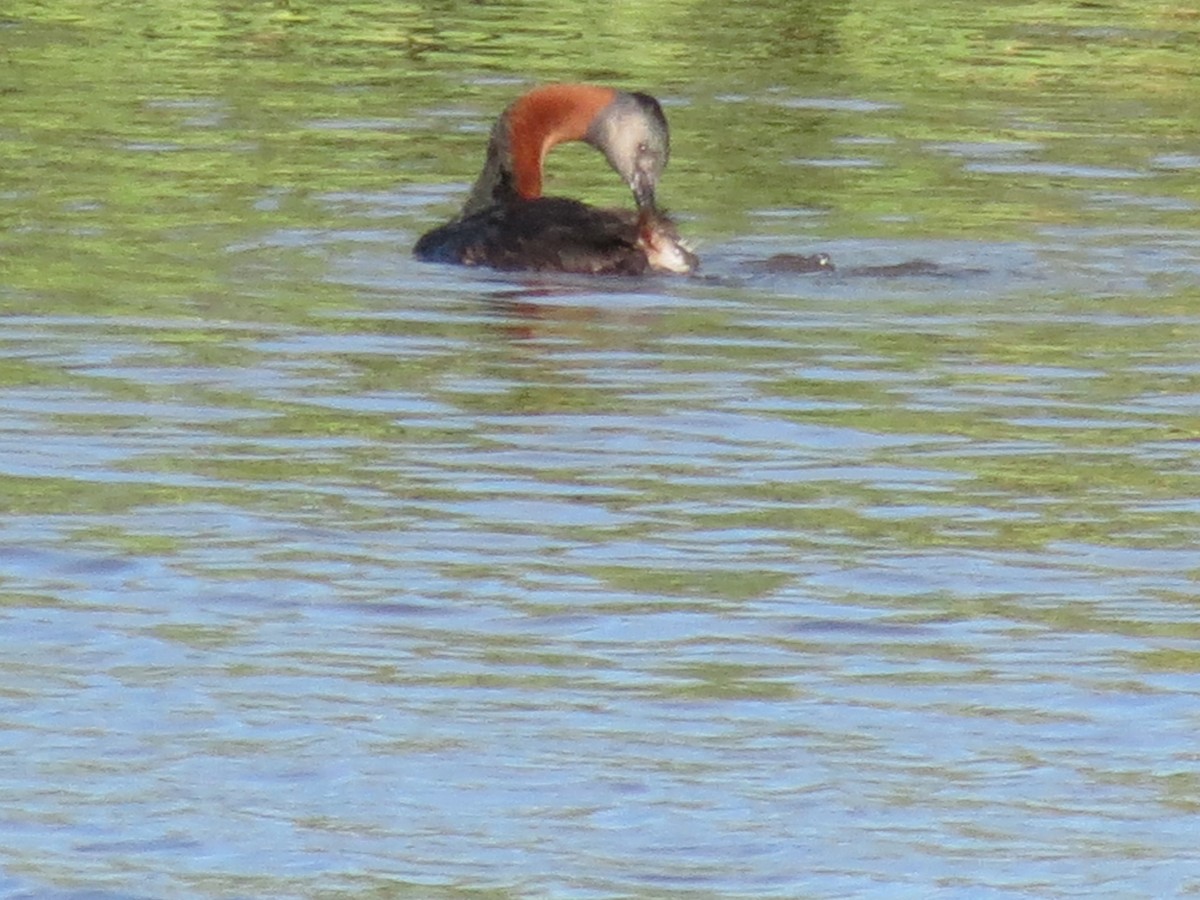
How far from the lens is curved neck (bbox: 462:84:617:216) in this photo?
14.2 metres

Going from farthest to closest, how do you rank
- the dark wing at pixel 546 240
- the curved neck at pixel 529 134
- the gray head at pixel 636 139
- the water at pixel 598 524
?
1. the curved neck at pixel 529 134
2. the gray head at pixel 636 139
3. the dark wing at pixel 546 240
4. the water at pixel 598 524

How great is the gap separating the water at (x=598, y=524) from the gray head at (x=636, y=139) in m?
0.50

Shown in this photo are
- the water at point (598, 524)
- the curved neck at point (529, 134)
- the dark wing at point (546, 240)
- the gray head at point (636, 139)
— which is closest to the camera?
→ the water at point (598, 524)

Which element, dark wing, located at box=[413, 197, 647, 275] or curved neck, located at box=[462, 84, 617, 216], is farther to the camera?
curved neck, located at box=[462, 84, 617, 216]

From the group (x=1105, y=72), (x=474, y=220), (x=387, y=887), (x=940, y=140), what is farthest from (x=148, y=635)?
(x=1105, y=72)

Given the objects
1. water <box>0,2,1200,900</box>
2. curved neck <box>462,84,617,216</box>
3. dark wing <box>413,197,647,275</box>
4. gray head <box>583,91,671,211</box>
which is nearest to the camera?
water <box>0,2,1200,900</box>

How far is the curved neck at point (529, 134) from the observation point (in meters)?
14.2

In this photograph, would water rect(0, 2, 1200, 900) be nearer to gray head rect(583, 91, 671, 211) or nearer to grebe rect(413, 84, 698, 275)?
grebe rect(413, 84, 698, 275)

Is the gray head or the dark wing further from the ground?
the gray head

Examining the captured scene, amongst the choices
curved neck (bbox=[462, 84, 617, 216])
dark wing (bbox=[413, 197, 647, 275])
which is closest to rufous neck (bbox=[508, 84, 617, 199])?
curved neck (bbox=[462, 84, 617, 216])

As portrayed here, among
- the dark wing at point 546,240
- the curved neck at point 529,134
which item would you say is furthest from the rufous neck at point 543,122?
the dark wing at point 546,240

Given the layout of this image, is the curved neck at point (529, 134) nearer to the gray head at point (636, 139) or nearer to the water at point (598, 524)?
the gray head at point (636, 139)

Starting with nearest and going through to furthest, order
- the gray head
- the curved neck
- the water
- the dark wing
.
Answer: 1. the water
2. the dark wing
3. the gray head
4. the curved neck

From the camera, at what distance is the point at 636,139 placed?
1404 cm
